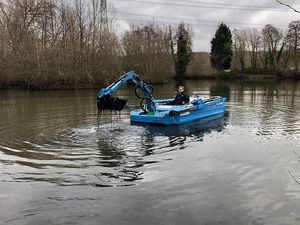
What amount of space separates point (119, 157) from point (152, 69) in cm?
3005

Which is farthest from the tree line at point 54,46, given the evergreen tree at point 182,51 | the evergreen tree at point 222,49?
the evergreen tree at point 222,49

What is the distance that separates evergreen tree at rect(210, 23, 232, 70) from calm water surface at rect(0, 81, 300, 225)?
140 ft

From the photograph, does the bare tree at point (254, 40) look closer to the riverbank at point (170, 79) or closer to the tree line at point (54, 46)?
the riverbank at point (170, 79)

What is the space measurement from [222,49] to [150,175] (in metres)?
47.9

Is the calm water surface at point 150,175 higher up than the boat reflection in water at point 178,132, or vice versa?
the boat reflection in water at point 178,132

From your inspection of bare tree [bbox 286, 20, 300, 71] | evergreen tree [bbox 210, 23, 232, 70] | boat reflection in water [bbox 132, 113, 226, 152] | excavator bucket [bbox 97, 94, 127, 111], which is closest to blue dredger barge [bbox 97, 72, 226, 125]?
excavator bucket [bbox 97, 94, 127, 111]

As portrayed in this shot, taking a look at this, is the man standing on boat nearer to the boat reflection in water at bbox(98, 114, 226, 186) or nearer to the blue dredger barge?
the blue dredger barge

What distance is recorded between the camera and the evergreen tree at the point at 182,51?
47.3 m

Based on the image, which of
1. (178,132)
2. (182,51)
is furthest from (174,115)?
(182,51)

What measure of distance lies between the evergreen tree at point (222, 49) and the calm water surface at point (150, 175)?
42.8m

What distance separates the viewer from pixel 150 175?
4.84 m

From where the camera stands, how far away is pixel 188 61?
4841cm

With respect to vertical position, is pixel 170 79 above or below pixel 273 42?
below

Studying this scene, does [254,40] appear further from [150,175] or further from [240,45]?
[150,175]
